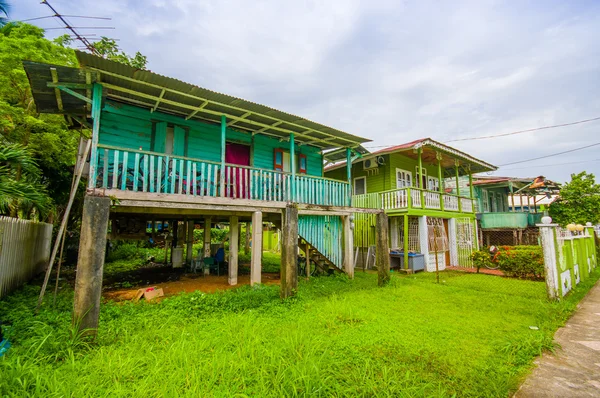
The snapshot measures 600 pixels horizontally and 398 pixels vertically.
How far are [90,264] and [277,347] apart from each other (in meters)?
3.09

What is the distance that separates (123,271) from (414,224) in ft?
42.2

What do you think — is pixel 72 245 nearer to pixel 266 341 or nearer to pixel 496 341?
pixel 266 341

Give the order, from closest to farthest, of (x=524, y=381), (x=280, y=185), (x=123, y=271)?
(x=524, y=381)
(x=280, y=185)
(x=123, y=271)

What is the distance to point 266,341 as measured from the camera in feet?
13.7

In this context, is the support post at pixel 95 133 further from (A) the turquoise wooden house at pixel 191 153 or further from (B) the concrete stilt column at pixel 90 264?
(B) the concrete stilt column at pixel 90 264

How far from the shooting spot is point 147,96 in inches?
246

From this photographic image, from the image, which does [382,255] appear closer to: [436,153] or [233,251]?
[233,251]

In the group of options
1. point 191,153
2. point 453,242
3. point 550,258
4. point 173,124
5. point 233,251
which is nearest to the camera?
point 550,258

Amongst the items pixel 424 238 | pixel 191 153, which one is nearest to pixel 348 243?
pixel 424 238

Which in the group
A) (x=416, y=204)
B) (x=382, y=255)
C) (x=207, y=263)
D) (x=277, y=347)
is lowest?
(x=277, y=347)

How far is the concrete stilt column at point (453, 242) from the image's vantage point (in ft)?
45.3

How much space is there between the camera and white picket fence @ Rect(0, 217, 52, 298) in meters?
6.09

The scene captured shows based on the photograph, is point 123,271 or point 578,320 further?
point 123,271

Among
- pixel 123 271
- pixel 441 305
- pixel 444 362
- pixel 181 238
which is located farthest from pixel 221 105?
pixel 123 271
